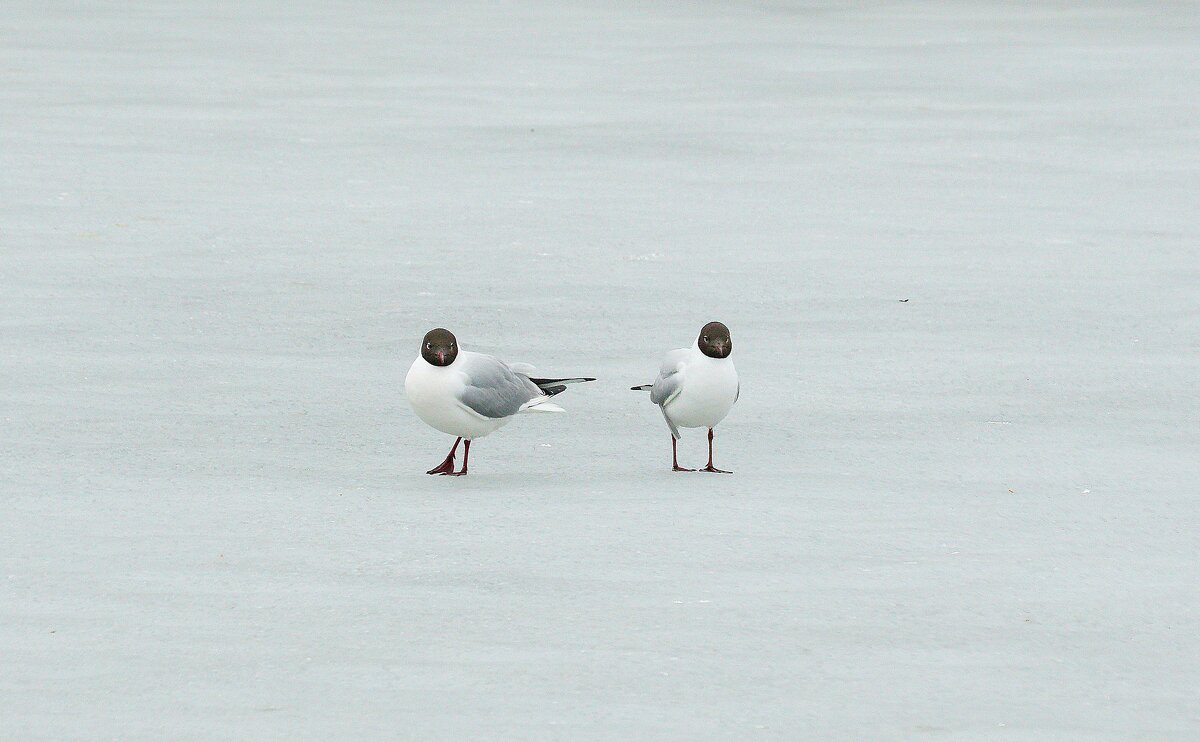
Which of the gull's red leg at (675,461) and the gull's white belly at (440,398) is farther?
the gull's red leg at (675,461)

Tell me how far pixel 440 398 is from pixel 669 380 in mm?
809

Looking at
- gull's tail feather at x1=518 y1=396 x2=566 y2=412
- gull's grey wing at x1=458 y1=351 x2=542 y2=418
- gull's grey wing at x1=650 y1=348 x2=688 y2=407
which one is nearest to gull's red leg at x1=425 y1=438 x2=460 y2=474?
gull's grey wing at x1=458 y1=351 x2=542 y2=418

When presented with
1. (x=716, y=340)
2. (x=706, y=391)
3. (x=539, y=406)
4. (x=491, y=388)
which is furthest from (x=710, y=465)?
(x=491, y=388)

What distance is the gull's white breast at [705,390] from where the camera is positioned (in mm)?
6152

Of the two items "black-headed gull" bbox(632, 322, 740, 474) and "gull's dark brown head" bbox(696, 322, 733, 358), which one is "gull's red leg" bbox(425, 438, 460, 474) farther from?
"gull's dark brown head" bbox(696, 322, 733, 358)

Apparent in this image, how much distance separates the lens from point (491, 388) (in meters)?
6.25

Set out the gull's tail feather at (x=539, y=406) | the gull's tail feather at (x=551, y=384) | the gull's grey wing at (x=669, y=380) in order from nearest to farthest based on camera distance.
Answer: the gull's grey wing at (x=669, y=380)
the gull's tail feather at (x=539, y=406)
the gull's tail feather at (x=551, y=384)

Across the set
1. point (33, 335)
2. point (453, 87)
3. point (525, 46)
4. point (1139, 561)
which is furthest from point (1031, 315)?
point (525, 46)

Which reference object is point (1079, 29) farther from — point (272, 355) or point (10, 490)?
point (10, 490)

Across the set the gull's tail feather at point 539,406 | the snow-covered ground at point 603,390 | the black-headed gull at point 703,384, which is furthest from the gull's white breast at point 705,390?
the gull's tail feather at point 539,406

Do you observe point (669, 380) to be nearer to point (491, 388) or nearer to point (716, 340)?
point (716, 340)

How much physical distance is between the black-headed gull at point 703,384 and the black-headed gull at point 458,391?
0.30 metres

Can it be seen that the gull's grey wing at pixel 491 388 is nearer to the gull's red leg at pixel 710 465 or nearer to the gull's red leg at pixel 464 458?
the gull's red leg at pixel 464 458

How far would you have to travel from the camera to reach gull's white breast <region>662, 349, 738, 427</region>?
6.15 m
